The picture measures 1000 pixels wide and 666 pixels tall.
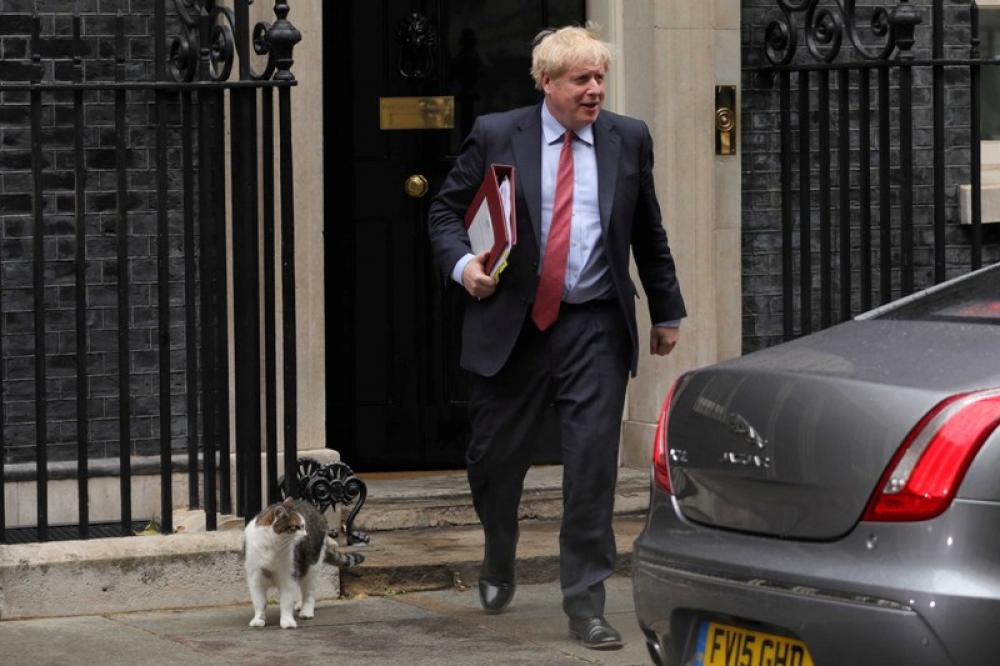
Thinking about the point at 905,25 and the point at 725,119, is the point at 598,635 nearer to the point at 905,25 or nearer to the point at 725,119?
the point at 905,25

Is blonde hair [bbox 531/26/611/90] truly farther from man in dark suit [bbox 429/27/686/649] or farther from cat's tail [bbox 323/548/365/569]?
cat's tail [bbox 323/548/365/569]

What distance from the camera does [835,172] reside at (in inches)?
368

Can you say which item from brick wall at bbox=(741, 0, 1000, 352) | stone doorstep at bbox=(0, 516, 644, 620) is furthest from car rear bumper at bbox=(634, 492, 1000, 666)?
brick wall at bbox=(741, 0, 1000, 352)

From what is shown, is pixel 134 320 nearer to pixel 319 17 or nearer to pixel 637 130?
pixel 319 17

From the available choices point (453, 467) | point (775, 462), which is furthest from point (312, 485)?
point (775, 462)

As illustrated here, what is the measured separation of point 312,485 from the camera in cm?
757

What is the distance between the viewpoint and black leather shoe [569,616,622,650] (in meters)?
6.52

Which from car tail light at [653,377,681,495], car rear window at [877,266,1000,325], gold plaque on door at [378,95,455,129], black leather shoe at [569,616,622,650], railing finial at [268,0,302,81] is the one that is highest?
railing finial at [268,0,302,81]

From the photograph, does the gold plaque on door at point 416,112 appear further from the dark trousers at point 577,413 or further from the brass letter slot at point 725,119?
the dark trousers at point 577,413

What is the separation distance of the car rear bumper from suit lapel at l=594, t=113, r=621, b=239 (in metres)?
1.90

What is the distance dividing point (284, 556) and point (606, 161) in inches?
64.4

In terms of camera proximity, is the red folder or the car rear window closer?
the car rear window

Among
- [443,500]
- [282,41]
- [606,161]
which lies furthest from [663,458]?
[443,500]

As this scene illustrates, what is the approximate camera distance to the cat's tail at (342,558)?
284 inches
